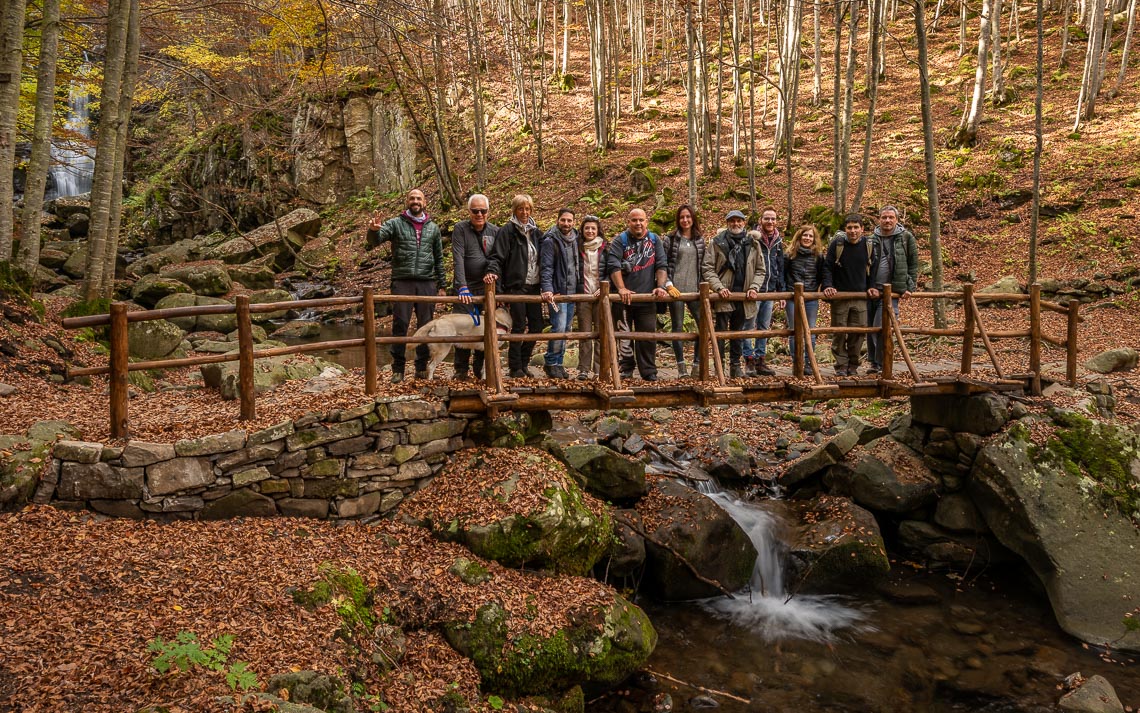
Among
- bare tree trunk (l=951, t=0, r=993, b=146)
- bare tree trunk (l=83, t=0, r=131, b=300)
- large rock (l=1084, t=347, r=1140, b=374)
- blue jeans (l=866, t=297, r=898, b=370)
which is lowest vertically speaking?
large rock (l=1084, t=347, r=1140, b=374)

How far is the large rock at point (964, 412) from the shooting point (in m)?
8.89

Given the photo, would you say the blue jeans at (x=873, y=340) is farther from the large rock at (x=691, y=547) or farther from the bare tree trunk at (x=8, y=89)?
the bare tree trunk at (x=8, y=89)

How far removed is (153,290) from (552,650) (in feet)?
51.3

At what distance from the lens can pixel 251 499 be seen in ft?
20.6

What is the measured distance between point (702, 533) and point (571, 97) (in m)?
27.1

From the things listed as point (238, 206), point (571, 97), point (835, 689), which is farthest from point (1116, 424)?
point (238, 206)

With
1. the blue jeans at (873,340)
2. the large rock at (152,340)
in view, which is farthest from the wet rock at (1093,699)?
the large rock at (152,340)

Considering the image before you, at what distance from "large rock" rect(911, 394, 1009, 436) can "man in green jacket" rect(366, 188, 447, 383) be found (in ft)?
22.9

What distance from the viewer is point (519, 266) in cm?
779

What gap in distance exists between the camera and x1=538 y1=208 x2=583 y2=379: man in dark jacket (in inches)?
302

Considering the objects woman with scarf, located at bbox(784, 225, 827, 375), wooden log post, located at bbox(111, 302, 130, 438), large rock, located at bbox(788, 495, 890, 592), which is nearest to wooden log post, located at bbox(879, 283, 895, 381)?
woman with scarf, located at bbox(784, 225, 827, 375)

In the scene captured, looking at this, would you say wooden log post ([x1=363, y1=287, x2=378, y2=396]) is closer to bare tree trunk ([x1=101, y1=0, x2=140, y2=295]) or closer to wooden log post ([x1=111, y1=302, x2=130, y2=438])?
wooden log post ([x1=111, y1=302, x2=130, y2=438])

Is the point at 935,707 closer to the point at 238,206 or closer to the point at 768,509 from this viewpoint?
the point at 768,509

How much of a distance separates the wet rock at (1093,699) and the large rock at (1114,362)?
6.77 metres
